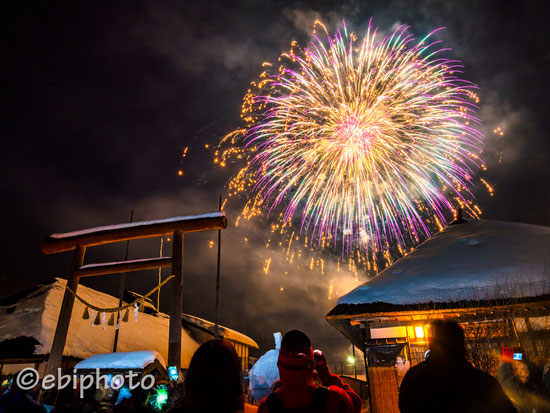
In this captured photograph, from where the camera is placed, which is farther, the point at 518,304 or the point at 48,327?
the point at 48,327

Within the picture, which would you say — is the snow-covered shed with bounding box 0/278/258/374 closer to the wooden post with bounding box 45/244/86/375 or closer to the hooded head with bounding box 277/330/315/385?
the wooden post with bounding box 45/244/86/375

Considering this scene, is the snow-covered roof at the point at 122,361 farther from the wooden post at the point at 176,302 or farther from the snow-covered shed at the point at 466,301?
the snow-covered shed at the point at 466,301

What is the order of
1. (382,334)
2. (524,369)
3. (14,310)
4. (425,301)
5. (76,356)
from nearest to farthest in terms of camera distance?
(524,369), (425,301), (382,334), (76,356), (14,310)

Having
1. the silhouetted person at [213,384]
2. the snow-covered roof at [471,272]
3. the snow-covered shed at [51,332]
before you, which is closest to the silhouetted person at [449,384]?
the silhouetted person at [213,384]

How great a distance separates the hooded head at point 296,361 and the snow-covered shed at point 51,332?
42.8 ft

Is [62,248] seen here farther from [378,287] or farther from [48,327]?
[378,287]

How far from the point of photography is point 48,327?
16562mm

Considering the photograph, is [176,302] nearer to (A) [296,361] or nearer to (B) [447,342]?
(A) [296,361]

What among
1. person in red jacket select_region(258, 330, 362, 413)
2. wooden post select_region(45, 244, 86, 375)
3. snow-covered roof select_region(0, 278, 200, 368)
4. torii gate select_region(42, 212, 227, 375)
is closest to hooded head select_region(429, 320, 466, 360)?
person in red jacket select_region(258, 330, 362, 413)

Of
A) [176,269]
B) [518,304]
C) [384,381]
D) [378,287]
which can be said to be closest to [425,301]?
[378,287]

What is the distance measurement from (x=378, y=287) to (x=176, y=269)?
624 cm

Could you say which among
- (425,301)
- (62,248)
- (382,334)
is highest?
(62,248)

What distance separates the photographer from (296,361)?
2.29 metres

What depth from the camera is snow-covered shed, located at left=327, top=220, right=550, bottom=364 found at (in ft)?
28.6
